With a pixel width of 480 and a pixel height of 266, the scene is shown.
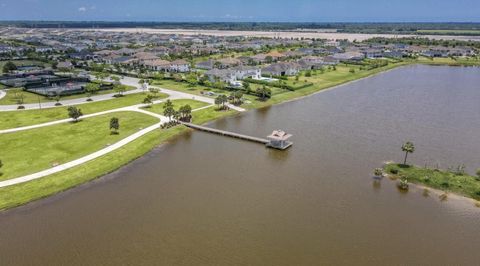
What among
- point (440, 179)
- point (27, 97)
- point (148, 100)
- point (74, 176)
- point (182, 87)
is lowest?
point (74, 176)

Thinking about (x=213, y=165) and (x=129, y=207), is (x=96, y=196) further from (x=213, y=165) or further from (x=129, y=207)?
(x=213, y=165)

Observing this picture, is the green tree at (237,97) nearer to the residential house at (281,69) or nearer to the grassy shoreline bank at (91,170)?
the grassy shoreline bank at (91,170)

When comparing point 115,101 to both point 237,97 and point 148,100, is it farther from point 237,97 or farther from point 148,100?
point 237,97

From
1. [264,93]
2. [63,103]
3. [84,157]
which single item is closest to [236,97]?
[264,93]

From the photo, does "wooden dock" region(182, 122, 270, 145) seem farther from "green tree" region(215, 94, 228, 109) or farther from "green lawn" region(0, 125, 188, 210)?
"green tree" region(215, 94, 228, 109)

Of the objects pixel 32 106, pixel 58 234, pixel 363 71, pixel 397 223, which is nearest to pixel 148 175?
pixel 58 234

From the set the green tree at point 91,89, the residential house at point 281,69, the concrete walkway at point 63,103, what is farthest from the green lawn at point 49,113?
the residential house at point 281,69

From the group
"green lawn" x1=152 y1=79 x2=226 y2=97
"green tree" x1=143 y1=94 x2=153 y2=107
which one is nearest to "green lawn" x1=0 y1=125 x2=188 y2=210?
"green tree" x1=143 y1=94 x2=153 y2=107
